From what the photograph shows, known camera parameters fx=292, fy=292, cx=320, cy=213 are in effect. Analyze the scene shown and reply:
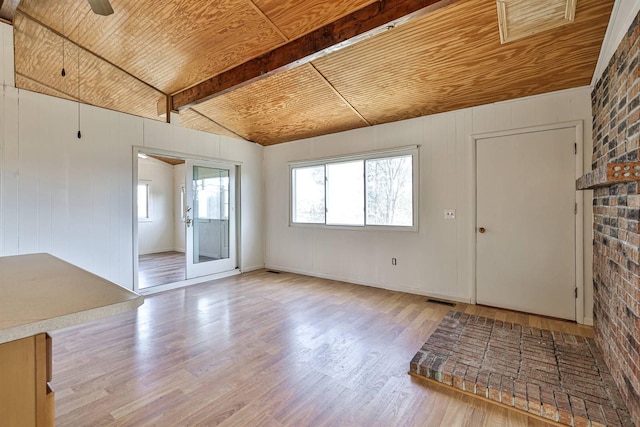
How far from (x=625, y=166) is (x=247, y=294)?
13.3ft

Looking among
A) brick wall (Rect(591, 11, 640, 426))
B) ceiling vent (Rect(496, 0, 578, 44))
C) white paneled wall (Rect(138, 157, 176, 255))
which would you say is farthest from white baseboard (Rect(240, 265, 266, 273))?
ceiling vent (Rect(496, 0, 578, 44))

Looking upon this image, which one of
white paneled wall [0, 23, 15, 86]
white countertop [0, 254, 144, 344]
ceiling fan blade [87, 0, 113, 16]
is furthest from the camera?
white paneled wall [0, 23, 15, 86]

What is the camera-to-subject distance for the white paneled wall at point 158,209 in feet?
24.8

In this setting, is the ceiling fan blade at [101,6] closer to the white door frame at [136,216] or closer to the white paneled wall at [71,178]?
the white paneled wall at [71,178]

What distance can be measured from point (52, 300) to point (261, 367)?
1.65 meters

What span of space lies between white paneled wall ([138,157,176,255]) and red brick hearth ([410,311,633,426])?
24.3 feet

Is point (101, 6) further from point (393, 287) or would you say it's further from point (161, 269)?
point (161, 269)

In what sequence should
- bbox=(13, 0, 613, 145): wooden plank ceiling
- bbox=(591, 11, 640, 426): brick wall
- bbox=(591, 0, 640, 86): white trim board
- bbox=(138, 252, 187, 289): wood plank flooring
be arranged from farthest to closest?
bbox=(138, 252, 187, 289): wood plank flooring → bbox=(13, 0, 613, 145): wooden plank ceiling → bbox=(591, 0, 640, 86): white trim board → bbox=(591, 11, 640, 426): brick wall

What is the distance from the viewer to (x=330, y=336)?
2.88 metres

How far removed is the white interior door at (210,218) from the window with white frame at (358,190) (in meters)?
1.20

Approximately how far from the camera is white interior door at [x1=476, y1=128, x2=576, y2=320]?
320 centimetres

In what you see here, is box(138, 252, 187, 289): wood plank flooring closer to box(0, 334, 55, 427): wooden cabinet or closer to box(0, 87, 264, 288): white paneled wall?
box(0, 87, 264, 288): white paneled wall

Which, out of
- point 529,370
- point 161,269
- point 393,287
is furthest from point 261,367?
point 161,269

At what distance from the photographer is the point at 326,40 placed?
2.70 metres
